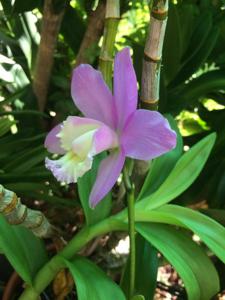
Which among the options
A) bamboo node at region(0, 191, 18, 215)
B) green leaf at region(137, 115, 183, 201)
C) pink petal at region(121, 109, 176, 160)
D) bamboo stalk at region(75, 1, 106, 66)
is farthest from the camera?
bamboo stalk at region(75, 1, 106, 66)

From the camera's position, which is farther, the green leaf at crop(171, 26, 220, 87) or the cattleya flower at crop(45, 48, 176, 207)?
the green leaf at crop(171, 26, 220, 87)

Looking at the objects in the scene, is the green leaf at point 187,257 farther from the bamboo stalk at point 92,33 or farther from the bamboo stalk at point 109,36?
the bamboo stalk at point 92,33

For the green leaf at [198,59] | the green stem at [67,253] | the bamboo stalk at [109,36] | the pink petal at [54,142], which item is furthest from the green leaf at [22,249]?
the green leaf at [198,59]

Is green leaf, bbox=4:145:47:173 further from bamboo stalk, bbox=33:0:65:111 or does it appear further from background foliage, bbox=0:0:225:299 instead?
bamboo stalk, bbox=33:0:65:111

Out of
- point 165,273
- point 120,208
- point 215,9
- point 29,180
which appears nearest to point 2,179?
point 29,180

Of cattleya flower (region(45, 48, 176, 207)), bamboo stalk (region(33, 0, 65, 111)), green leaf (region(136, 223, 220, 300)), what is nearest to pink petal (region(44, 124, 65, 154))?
cattleya flower (region(45, 48, 176, 207))

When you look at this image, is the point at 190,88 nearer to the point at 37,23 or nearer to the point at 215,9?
the point at 215,9
